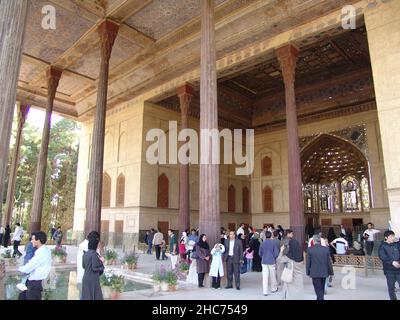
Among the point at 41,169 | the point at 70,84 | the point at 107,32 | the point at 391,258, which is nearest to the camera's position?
the point at 391,258

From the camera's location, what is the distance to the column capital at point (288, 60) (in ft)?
39.9

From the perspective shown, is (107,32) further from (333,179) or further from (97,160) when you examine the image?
(333,179)

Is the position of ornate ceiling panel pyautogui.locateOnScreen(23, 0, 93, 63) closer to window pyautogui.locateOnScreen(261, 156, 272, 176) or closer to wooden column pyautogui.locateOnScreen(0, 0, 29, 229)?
wooden column pyautogui.locateOnScreen(0, 0, 29, 229)

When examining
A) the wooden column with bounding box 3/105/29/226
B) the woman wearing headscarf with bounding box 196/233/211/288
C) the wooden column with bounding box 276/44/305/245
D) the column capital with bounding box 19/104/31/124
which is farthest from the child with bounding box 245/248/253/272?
the column capital with bounding box 19/104/31/124

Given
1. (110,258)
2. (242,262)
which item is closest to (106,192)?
(110,258)

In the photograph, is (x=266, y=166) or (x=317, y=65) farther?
(x=266, y=166)

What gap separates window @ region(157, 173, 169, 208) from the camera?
1758 centimetres

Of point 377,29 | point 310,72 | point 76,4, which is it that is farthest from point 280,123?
point 76,4

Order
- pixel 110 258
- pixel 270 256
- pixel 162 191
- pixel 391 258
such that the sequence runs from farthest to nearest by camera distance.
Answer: pixel 162 191, pixel 110 258, pixel 270 256, pixel 391 258

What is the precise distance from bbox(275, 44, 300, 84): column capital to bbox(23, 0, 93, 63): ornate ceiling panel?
7380 millimetres

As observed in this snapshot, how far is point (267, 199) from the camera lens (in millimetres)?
20734

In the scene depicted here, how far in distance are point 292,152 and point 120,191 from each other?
10251mm

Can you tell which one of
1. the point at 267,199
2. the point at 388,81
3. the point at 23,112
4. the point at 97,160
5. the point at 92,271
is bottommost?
the point at 92,271
